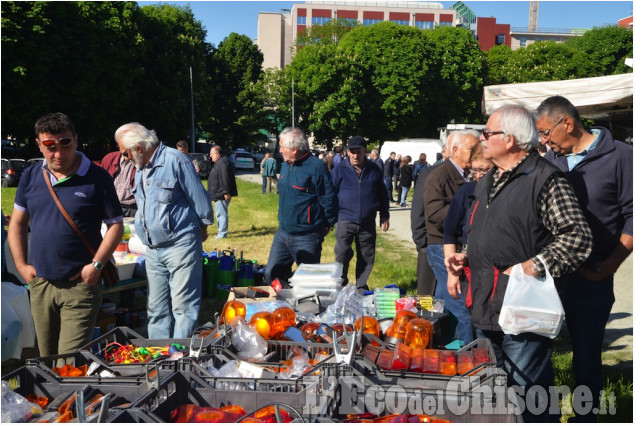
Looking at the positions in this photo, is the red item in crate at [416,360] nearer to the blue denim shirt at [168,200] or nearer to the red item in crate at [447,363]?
the red item in crate at [447,363]

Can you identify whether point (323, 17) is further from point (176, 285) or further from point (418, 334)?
point (418, 334)

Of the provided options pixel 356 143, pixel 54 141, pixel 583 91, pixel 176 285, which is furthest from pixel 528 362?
pixel 583 91

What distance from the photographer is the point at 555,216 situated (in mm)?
2777

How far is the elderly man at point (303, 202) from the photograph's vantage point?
586 centimetres

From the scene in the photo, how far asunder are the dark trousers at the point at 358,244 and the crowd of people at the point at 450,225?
0.97 metres

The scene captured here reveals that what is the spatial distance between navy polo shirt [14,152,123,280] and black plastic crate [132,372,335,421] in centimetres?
158

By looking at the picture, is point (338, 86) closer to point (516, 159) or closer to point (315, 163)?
point (315, 163)

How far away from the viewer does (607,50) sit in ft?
156

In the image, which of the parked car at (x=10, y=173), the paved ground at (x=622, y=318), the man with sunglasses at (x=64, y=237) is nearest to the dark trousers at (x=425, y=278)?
the paved ground at (x=622, y=318)

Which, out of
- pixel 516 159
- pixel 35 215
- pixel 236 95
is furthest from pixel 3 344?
pixel 236 95

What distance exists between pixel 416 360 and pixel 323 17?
3810 inches

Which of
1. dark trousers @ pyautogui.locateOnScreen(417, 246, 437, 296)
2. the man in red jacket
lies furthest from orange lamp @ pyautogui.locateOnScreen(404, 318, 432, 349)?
the man in red jacket

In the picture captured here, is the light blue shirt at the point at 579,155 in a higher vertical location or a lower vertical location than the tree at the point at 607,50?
lower

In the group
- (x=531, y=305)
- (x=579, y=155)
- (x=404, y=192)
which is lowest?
(x=404, y=192)
